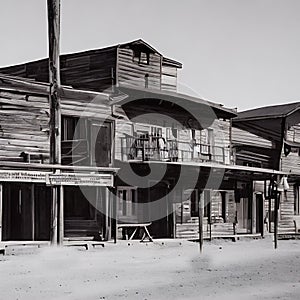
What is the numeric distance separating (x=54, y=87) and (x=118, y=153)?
7320 millimetres

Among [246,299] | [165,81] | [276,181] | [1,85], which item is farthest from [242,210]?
[246,299]

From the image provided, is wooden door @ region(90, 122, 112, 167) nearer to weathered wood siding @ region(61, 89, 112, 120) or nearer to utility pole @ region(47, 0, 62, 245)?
weathered wood siding @ region(61, 89, 112, 120)

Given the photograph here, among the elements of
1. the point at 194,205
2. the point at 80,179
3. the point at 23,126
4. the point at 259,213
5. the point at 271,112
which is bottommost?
the point at 259,213

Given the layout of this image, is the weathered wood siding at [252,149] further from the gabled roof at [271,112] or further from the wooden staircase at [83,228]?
the wooden staircase at [83,228]

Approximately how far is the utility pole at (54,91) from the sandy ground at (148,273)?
4.20 ft

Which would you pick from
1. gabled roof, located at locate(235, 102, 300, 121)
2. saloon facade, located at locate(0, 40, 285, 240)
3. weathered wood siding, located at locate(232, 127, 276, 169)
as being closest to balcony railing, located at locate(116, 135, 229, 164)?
saloon facade, located at locate(0, 40, 285, 240)

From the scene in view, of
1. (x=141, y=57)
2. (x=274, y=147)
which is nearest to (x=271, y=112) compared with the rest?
(x=274, y=147)

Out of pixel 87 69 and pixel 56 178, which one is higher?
pixel 87 69

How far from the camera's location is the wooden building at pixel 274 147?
3831 cm

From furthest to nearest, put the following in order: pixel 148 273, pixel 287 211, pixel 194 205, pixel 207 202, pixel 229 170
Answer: pixel 287 211 < pixel 207 202 < pixel 194 205 < pixel 229 170 < pixel 148 273

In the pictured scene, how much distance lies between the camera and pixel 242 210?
122 ft

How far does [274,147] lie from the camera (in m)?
39.7

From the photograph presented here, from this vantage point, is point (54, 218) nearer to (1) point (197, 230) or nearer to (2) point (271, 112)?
(1) point (197, 230)

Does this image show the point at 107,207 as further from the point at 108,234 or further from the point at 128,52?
the point at 128,52
